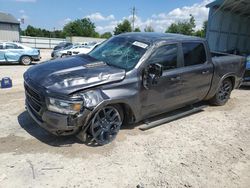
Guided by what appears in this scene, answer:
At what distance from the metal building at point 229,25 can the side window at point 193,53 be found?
1259 centimetres

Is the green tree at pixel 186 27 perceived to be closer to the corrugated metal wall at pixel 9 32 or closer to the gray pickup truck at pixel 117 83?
the corrugated metal wall at pixel 9 32

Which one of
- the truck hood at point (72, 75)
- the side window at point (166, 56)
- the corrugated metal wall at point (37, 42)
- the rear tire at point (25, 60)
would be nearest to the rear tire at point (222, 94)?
the side window at point (166, 56)

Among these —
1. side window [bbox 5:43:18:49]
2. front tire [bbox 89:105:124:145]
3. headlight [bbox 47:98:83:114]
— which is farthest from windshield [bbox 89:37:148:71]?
side window [bbox 5:43:18:49]

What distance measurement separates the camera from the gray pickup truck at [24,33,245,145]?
12.2 feet

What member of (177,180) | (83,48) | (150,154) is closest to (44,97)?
(150,154)

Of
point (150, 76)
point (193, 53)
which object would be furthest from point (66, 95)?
point (193, 53)

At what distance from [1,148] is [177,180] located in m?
2.74

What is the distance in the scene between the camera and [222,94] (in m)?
6.64

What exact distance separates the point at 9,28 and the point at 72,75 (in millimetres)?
45820

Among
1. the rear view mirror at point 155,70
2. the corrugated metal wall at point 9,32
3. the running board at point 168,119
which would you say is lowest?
the running board at point 168,119

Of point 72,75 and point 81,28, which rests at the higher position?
point 81,28

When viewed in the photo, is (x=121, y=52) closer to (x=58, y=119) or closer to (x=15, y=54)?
(x=58, y=119)

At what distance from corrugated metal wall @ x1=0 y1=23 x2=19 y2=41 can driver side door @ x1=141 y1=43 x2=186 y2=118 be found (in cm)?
4417

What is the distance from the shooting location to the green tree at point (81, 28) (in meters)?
85.5
